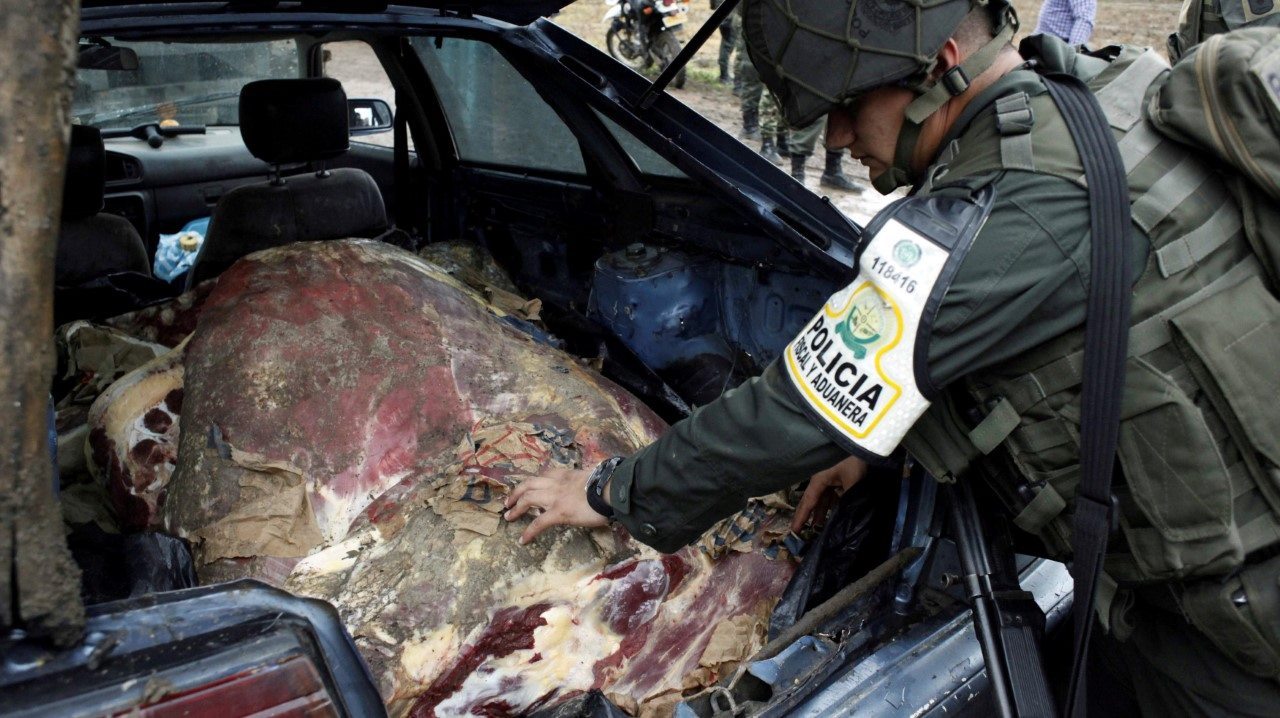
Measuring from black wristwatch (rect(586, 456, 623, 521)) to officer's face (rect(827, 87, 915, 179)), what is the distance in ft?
2.20

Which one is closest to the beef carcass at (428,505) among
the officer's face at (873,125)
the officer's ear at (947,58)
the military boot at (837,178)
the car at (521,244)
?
the car at (521,244)

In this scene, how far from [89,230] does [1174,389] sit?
11.1 feet

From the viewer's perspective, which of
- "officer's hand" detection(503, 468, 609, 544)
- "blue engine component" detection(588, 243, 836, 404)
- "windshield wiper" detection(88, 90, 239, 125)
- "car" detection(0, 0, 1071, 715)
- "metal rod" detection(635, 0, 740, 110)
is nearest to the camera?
"car" detection(0, 0, 1071, 715)

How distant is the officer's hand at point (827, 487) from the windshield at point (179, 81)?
9.98 feet

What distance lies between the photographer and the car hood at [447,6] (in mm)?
2488

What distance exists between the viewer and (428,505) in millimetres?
1996

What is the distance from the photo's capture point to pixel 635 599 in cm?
194

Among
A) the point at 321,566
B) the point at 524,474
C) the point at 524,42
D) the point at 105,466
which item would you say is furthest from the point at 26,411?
the point at 524,42

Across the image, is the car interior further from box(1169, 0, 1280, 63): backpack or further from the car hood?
box(1169, 0, 1280, 63): backpack

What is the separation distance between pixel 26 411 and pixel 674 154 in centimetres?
196

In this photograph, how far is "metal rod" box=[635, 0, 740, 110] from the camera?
7.14 feet

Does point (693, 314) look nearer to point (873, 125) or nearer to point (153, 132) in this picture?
point (873, 125)

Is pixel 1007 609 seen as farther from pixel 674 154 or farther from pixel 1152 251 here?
pixel 674 154

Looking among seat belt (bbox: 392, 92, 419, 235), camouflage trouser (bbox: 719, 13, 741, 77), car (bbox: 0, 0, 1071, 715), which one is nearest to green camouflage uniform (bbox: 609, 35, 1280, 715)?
car (bbox: 0, 0, 1071, 715)
